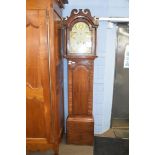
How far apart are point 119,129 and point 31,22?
2.40 metres

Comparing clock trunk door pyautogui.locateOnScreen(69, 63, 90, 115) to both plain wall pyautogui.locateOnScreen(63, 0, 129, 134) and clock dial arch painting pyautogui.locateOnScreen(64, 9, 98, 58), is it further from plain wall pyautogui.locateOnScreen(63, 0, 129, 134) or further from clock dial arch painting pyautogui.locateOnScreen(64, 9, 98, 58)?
plain wall pyautogui.locateOnScreen(63, 0, 129, 134)

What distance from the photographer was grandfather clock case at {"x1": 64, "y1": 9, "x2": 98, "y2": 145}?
3145 millimetres

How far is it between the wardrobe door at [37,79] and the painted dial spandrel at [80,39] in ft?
2.33

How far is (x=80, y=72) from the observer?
3232 mm

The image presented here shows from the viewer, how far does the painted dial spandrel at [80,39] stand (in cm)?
317

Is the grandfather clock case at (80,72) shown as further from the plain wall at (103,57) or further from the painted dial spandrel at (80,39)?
the plain wall at (103,57)

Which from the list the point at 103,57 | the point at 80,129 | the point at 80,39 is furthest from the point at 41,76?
the point at 103,57

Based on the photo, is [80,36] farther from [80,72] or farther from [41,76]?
[41,76]
